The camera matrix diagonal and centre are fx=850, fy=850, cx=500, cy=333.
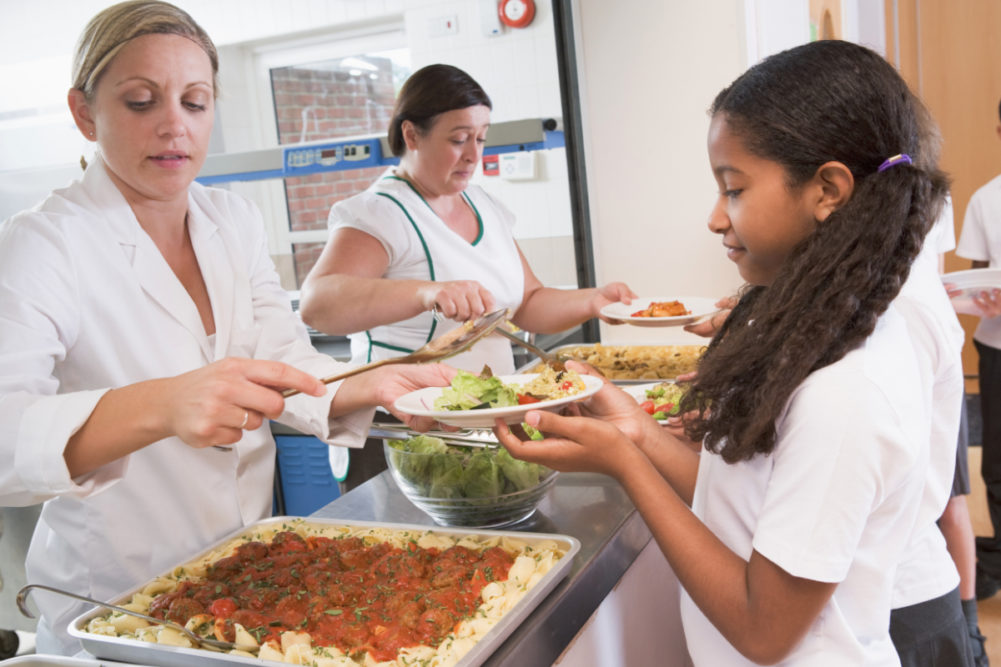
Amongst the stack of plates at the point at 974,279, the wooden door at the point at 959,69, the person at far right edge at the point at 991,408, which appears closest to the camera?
the stack of plates at the point at 974,279

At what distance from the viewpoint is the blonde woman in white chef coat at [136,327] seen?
Answer: 1.26m

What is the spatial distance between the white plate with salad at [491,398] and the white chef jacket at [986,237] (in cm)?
235

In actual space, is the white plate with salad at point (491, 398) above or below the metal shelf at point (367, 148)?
below

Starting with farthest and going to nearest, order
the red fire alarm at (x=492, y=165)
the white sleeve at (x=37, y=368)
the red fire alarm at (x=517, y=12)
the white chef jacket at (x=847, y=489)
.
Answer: the red fire alarm at (x=492, y=165), the red fire alarm at (x=517, y=12), the white sleeve at (x=37, y=368), the white chef jacket at (x=847, y=489)

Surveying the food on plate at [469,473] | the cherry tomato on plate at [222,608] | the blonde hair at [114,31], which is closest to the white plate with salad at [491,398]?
the food on plate at [469,473]

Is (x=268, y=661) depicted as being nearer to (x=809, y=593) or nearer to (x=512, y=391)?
(x=512, y=391)

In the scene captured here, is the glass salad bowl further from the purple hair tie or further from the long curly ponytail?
the purple hair tie

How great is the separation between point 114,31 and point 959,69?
18.6 feet

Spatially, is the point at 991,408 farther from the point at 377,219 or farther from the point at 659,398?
the point at 377,219

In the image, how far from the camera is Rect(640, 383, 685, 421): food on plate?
6.24 feet

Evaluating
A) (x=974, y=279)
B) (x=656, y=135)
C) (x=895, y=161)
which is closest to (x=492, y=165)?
(x=656, y=135)

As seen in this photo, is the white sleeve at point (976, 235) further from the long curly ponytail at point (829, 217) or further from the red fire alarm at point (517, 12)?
the long curly ponytail at point (829, 217)

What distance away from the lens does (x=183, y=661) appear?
108cm

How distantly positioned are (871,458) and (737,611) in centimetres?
25
